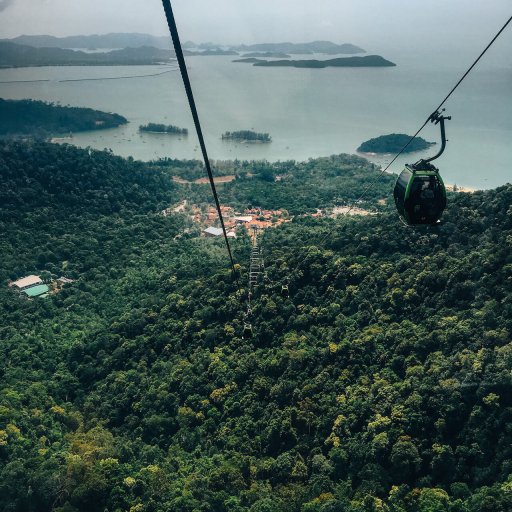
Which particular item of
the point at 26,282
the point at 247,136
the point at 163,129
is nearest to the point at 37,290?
the point at 26,282

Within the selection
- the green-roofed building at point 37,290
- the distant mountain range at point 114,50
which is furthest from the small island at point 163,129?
the green-roofed building at point 37,290

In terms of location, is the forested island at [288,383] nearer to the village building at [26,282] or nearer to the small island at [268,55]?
the village building at [26,282]

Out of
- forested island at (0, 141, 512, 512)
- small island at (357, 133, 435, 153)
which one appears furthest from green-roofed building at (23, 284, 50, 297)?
small island at (357, 133, 435, 153)

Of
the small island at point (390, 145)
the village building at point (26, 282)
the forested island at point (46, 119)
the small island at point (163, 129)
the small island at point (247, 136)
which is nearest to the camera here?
the village building at point (26, 282)

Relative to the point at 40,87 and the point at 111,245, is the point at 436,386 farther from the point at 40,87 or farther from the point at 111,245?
the point at 40,87

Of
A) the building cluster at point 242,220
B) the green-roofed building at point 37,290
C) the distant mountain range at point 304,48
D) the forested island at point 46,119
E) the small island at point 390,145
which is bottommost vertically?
the green-roofed building at point 37,290

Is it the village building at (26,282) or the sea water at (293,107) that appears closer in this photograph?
the village building at (26,282)

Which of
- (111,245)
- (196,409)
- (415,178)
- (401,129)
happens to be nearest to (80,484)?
(196,409)
